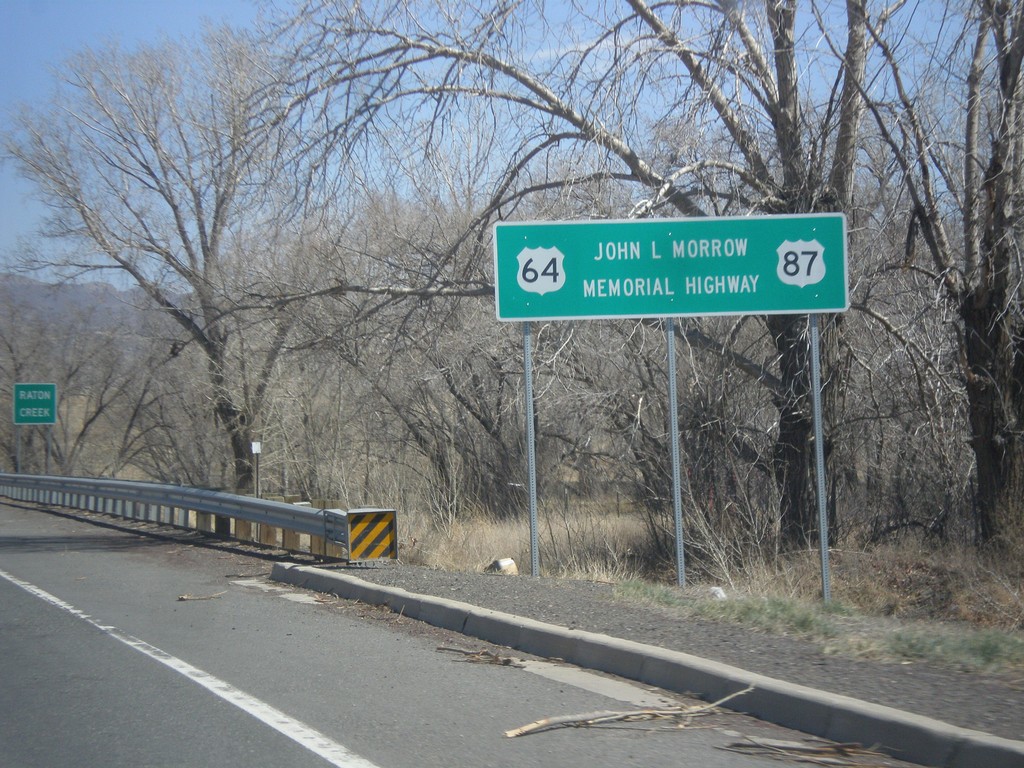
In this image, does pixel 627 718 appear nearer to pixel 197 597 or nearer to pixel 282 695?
pixel 282 695

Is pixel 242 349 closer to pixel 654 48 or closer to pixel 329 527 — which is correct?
pixel 329 527

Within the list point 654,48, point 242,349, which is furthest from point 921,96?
point 242,349

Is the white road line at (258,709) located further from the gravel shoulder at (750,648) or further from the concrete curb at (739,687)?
the gravel shoulder at (750,648)

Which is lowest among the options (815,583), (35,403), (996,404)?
(815,583)

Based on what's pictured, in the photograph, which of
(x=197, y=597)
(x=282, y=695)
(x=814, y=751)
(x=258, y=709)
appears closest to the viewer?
(x=814, y=751)

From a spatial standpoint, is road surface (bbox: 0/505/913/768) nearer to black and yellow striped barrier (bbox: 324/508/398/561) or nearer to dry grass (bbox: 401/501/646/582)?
black and yellow striped barrier (bbox: 324/508/398/561)

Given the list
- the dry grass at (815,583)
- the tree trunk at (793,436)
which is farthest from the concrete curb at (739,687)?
the tree trunk at (793,436)

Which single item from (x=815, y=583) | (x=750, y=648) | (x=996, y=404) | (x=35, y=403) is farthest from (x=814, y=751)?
(x=35, y=403)

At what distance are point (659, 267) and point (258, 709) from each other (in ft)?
23.3

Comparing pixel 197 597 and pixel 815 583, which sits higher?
pixel 197 597

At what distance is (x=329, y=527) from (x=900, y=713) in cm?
834

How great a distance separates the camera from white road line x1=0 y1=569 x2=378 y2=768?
17.1 ft

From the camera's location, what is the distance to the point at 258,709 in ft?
20.1

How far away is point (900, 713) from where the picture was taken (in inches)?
202
